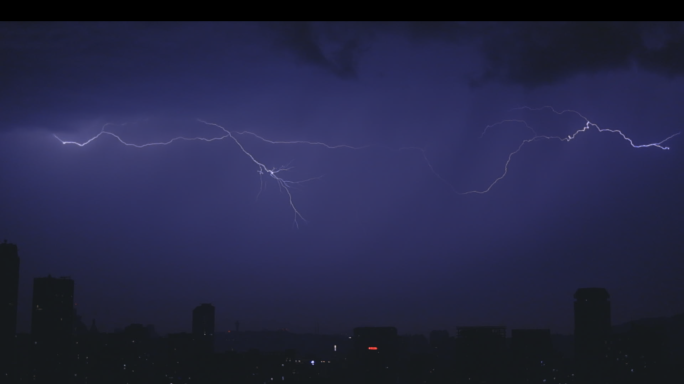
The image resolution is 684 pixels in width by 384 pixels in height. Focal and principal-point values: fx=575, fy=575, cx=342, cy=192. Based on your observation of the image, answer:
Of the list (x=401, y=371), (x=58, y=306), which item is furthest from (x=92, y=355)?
(x=401, y=371)

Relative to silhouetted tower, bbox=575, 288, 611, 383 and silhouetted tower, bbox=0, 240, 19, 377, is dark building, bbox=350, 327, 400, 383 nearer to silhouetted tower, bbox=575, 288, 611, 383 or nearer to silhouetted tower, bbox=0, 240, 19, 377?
silhouetted tower, bbox=575, 288, 611, 383

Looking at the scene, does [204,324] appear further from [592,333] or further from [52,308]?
[592,333]

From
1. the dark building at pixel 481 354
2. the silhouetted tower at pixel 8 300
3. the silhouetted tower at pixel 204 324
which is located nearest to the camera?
the silhouetted tower at pixel 8 300

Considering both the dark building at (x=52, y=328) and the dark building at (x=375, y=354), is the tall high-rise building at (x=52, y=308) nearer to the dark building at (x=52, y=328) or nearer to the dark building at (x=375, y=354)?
the dark building at (x=52, y=328)

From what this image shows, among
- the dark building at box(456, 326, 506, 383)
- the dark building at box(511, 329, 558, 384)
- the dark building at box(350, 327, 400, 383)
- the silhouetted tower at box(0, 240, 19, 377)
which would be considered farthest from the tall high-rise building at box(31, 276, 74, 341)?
the dark building at box(511, 329, 558, 384)

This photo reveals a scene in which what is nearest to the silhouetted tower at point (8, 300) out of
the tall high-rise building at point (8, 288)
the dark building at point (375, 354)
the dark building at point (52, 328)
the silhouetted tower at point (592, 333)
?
the tall high-rise building at point (8, 288)

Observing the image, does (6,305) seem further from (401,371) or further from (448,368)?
(448,368)
